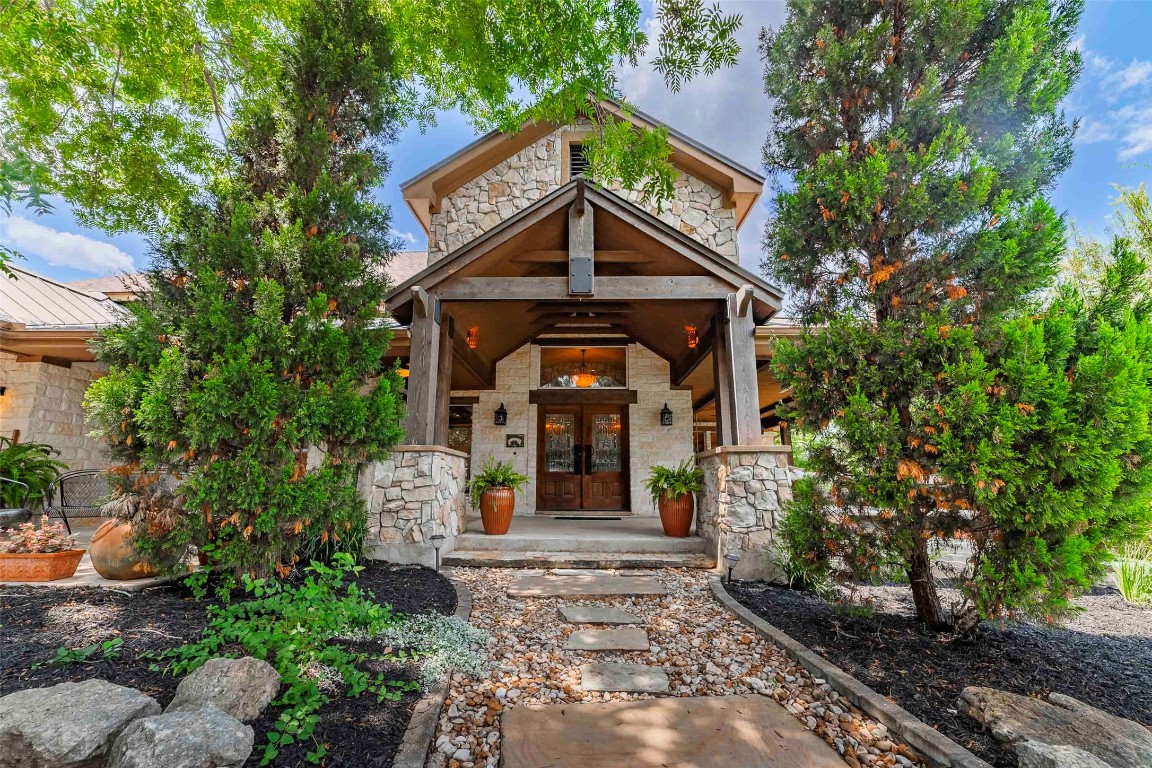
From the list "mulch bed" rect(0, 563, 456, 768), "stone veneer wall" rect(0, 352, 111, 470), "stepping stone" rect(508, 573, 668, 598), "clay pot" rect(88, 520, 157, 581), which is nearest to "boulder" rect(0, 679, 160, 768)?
"mulch bed" rect(0, 563, 456, 768)

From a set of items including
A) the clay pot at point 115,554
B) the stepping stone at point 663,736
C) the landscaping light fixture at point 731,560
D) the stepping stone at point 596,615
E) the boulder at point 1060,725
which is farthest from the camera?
the landscaping light fixture at point 731,560

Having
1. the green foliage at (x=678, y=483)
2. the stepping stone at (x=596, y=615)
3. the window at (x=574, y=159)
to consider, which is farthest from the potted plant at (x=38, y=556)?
the window at (x=574, y=159)

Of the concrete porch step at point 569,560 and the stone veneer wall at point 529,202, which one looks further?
the stone veneer wall at point 529,202

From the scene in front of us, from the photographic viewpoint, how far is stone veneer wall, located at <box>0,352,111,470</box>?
7082 millimetres

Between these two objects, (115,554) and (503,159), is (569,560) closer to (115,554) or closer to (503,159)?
(115,554)

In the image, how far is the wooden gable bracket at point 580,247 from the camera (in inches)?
221

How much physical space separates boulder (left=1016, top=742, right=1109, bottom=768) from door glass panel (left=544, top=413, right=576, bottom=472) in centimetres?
765

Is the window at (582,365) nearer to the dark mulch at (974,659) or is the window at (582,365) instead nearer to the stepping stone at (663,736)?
the dark mulch at (974,659)

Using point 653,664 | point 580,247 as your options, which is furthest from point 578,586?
point 580,247

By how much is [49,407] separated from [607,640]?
9053mm

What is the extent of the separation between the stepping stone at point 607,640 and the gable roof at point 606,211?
387cm

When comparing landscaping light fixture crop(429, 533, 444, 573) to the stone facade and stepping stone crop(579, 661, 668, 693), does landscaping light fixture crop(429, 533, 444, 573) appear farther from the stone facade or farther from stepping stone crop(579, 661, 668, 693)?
stepping stone crop(579, 661, 668, 693)

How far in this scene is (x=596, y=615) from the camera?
3770 millimetres

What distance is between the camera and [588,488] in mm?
9062
